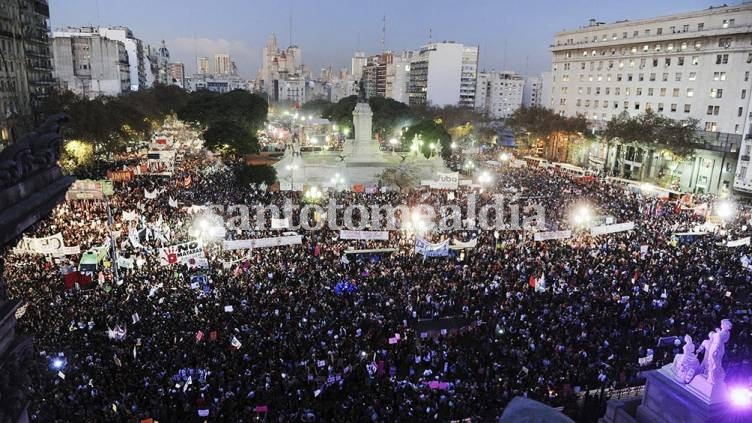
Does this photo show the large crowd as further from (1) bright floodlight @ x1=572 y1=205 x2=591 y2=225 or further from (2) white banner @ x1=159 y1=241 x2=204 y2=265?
(1) bright floodlight @ x1=572 y1=205 x2=591 y2=225

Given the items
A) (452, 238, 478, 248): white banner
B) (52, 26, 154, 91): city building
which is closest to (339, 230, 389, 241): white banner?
(452, 238, 478, 248): white banner

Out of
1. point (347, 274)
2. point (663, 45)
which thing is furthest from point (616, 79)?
point (347, 274)

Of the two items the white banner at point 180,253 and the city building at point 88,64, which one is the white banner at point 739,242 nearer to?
the white banner at point 180,253

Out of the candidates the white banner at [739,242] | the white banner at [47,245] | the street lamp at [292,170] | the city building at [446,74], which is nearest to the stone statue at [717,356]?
the white banner at [739,242]

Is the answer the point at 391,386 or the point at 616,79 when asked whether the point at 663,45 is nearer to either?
the point at 616,79

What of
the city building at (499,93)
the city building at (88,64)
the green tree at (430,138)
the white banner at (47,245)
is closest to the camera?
the white banner at (47,245)

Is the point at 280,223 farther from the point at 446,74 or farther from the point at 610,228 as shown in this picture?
the point at 446,74
